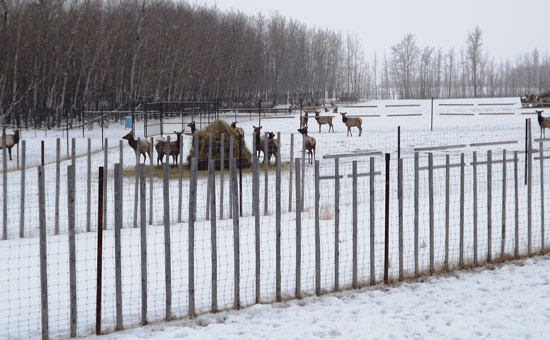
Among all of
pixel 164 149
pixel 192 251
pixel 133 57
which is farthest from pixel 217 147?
pixel 133 57

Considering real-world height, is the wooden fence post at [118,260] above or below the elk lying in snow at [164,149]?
below

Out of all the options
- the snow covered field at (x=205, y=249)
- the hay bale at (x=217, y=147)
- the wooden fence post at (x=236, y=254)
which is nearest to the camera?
the wooden fence post at (x=236, y=254)

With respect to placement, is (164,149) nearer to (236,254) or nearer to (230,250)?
(230,250)

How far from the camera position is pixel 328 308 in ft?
21.4

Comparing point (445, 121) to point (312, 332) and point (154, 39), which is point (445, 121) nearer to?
point (154, 39)

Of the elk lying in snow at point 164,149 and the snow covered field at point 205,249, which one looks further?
the elk lying in snow at point 164,149

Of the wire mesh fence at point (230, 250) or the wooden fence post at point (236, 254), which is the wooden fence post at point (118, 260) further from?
the wooden fence post at point (236, 254)

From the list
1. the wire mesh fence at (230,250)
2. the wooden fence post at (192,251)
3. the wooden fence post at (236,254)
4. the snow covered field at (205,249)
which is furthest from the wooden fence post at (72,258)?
the wooden fence post at (236,254)

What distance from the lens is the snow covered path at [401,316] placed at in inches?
227

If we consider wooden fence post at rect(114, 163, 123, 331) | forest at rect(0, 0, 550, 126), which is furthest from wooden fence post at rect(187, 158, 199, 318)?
forest at rect(0, 0, 550, 126)

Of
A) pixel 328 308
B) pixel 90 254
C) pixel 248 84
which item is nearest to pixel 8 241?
pixel 90 254

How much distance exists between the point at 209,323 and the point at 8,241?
17.2 ft

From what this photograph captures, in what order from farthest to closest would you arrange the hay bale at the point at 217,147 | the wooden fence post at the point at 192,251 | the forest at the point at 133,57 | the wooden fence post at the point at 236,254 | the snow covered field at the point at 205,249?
the forest at the point at 133,57, the hay bale at the point at 217,147, the snow covered field at the point at 205,249, the wooden fence post at the point at 236,254, the wooden fence post at the point at 192,251

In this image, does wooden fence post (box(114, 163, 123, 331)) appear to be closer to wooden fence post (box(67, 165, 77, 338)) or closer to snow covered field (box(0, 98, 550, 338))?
snow covered field (box(0, 98, 550, 338))
